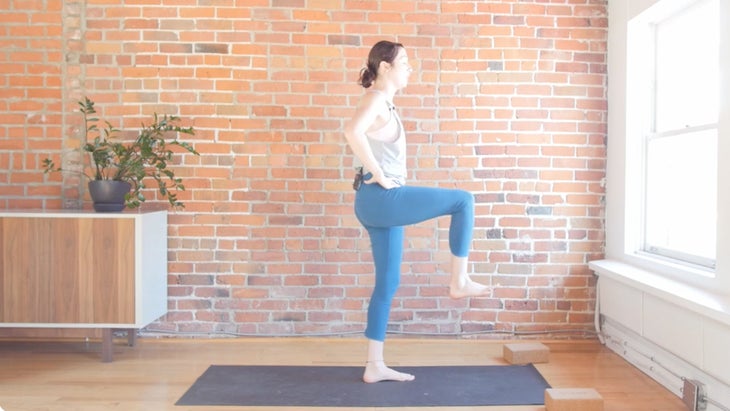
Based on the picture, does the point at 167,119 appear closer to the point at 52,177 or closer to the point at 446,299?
the point at 52,177

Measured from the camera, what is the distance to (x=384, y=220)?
285cm

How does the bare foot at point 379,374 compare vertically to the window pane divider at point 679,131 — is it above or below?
below

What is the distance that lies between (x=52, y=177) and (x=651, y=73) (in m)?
3.85

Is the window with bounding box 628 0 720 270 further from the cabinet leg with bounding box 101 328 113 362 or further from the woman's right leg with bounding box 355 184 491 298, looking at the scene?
the cabinet leg with bounding box 101 328 113 362

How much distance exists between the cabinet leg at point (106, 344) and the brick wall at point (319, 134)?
1.56 feet

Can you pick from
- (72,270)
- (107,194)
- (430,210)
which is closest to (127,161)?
(107,194)

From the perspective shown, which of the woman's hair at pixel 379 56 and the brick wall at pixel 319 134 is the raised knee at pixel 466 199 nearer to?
the woman's hair at pixel 379 56

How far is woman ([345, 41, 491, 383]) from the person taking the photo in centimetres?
279

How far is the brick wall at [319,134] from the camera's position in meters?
3.76

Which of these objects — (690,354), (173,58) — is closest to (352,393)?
(690,354)

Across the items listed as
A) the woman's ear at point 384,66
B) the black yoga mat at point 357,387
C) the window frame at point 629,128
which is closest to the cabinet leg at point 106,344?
the black yoga mat at point 357,387

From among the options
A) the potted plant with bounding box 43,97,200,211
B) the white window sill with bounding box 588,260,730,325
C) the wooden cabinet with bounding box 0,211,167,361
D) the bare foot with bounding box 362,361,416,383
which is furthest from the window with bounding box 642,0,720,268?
the wooden cabinet with bounding box 0,211,167,361

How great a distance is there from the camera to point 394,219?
283cm

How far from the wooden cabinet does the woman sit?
4.47ft
